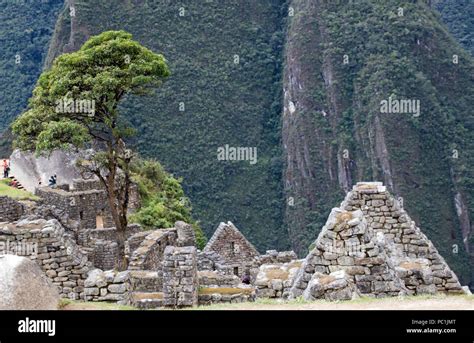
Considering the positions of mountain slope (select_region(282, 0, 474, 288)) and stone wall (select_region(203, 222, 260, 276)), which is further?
mountain slope (select_region(282, 0, 474, 288))

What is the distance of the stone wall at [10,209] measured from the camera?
21.6 meters

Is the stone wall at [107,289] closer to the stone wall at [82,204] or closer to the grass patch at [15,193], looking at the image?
the grass patch at [15,193]

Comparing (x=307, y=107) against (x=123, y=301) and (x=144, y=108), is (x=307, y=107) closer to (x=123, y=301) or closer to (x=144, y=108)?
(x=144, y=108)

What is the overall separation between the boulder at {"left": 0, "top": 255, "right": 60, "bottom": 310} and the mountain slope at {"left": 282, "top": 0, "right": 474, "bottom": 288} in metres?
99.2

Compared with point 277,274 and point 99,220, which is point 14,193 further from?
point 277,274

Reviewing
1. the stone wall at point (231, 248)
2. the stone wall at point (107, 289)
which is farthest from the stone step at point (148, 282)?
the stone wall at point (231, 248)

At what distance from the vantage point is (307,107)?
13150 cm

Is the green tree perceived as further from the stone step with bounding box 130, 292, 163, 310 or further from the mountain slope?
the mountain slope

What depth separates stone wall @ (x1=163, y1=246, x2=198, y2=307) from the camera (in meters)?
10.2

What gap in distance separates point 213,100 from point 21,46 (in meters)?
27.2

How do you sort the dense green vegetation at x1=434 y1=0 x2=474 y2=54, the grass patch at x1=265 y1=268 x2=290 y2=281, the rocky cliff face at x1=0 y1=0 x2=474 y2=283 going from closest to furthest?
1. the grass patch at x1=265 y1=268 x2=290 y2=281
2. the rocky cliff face at x1=0 y1=0 x2=474 y2=283
3. the dense green vegetation at x1=434 y1=0 x2=474 y2=54

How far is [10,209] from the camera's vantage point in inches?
872

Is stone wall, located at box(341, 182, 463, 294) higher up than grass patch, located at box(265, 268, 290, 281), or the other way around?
stone wall, located at box(341, 182, 463, 294)

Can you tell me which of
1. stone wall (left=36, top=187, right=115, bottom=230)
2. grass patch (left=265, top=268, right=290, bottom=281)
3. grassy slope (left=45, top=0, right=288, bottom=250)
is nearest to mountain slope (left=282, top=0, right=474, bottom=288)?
grassy slope (left=45, top=0, right=288, bottom=250)
